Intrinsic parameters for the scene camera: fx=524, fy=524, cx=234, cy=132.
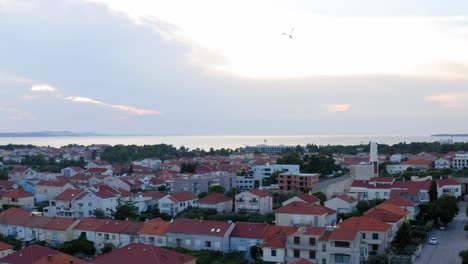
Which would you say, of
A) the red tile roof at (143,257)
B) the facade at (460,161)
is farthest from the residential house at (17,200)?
the facade at (460,161)

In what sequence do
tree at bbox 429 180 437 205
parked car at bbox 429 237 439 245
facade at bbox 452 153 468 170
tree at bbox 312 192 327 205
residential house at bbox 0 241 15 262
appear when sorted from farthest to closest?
facade at bbox 452 153 468 170
tree at bbox 312 192 327 205
tree at bbox 429 180 437 205
parked car at bbox 429 237 439 245
residential house at bbox 0 241 15 262

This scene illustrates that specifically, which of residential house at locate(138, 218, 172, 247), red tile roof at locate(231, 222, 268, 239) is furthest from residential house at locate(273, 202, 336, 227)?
residential house at locate(138, 218, 172, 247)

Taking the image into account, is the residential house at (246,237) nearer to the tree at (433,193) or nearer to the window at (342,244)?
the window at (342,244)

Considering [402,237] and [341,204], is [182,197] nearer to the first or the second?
[341,204]

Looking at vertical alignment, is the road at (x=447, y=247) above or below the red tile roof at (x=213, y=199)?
below

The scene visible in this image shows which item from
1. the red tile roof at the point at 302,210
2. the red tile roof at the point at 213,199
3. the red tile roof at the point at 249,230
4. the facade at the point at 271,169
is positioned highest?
the facade at the point at 271,169

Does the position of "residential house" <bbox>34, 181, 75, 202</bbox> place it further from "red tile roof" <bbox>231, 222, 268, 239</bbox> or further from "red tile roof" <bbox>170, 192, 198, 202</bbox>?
"red tile roof" <bbox>231, 222, 268, 239</bbox>
